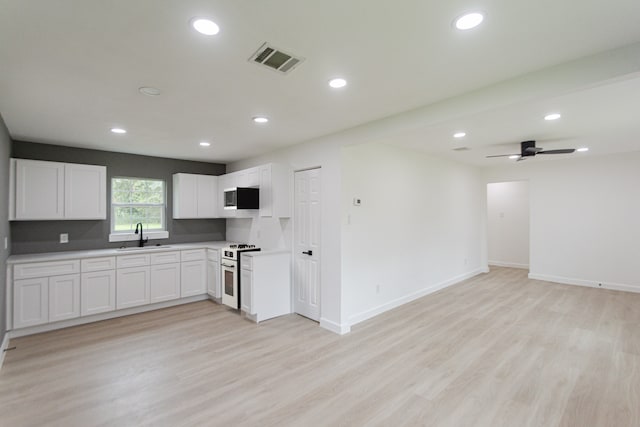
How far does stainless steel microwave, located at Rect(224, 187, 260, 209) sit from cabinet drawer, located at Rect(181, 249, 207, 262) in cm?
100

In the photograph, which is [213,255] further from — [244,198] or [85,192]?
[85,192]

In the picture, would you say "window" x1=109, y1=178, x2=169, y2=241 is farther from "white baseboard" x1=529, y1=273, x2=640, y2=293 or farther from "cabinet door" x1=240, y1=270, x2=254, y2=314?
"white baseboard" x1=529, y1=273, x2=640, y2=293

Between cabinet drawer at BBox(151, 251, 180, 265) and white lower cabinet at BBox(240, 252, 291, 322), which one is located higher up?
cabinet drawer at BBox(151, 251, 180, 265)

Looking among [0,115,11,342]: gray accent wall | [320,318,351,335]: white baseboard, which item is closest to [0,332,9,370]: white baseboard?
[0,115,11,342]: gray accent wall

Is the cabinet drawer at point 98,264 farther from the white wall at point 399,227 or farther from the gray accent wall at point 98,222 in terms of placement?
the white wall at point 399,227

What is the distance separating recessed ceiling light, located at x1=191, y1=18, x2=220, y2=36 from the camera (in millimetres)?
1632

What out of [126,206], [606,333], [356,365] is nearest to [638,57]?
[356,365]

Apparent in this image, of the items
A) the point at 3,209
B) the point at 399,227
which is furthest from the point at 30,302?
the point at 399,227

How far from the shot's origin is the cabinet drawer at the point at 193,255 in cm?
506

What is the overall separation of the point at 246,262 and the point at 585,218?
22.1 ft

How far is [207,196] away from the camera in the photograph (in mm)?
5703

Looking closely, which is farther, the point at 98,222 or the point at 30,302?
the point at 98,222

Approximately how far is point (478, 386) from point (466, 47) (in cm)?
274

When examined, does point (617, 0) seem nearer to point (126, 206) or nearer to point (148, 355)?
point (148, 355)
